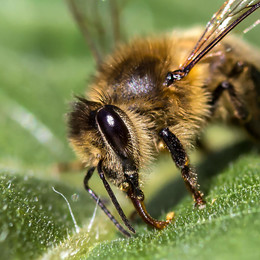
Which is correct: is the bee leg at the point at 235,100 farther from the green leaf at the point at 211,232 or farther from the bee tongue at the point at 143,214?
the bee tongue at the point at 143,214

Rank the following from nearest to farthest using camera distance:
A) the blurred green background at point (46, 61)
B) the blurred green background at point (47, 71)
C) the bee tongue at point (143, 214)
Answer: the bee tongue at point (143, 214), the blurred green background at point (47, 71), the blurred green background at point (46, 61)

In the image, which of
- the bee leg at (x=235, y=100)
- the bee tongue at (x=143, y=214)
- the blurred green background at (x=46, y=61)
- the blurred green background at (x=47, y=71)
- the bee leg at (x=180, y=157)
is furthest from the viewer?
the blurred green background at (x=46, y=61)

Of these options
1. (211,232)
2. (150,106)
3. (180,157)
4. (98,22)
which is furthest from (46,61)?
(211,232)

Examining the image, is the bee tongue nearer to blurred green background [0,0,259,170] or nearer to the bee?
the bee

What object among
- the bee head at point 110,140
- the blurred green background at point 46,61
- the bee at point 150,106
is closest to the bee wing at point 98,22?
the blurred green background at point 46,61

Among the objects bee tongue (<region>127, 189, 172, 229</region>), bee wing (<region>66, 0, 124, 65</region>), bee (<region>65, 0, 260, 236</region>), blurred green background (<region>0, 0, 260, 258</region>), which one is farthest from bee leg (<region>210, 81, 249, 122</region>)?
bee wing (<region>66, 0, 124, 65</region>)

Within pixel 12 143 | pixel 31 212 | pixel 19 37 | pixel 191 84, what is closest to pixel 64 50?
pixel 19 37
